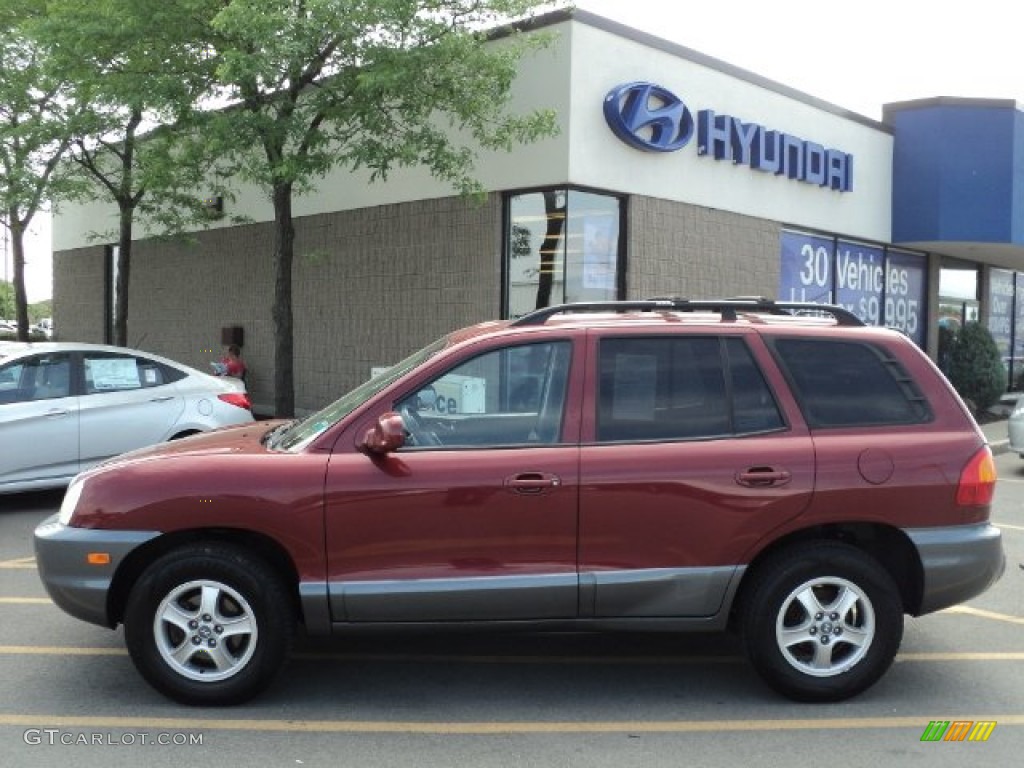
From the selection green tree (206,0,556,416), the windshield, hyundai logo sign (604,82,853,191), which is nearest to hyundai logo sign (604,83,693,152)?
hyundai logo sign (604,82,853,191)

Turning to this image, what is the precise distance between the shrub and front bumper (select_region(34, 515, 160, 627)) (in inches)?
697

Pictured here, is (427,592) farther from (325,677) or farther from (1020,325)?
(1020,325)

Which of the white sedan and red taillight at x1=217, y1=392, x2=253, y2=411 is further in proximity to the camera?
red taillight at x1=217, y1=392, x2=253, y2=411

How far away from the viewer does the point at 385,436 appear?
424 cm

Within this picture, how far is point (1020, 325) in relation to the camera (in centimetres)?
2375

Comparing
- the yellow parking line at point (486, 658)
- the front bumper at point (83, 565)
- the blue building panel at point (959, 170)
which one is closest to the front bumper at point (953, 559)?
the yellow parking line at point (486, 658)

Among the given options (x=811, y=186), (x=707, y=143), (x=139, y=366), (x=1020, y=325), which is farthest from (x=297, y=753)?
(x=1020, y=325)

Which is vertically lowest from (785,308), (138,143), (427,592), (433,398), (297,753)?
(297,753)

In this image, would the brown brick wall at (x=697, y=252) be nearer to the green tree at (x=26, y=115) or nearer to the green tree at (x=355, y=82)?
the green tree at (x=355, y=82)

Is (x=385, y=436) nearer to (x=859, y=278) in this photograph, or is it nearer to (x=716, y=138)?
(x=716, y=138)

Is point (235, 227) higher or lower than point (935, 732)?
higher

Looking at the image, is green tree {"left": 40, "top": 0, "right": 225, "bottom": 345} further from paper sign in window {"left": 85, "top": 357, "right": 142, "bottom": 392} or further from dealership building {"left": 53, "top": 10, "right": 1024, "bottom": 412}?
paper sign in window {"left": 85, "top": 357, "right": 142, "bottom": 392}

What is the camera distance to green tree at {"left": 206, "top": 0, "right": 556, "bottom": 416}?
9961 mm

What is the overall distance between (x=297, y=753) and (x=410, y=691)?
2.69ft
